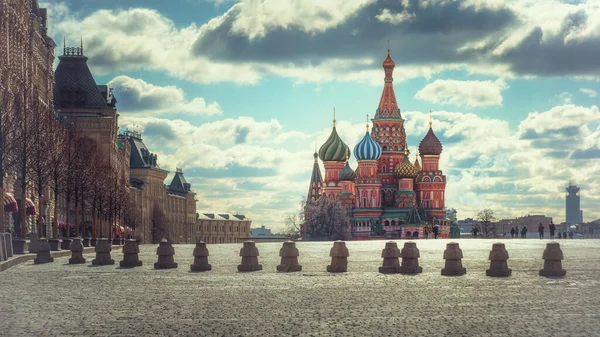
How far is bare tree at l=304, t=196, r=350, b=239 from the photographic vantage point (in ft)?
571

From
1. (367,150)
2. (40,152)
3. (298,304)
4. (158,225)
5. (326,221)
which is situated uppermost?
(367,150)

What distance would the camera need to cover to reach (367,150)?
19750 centimetres

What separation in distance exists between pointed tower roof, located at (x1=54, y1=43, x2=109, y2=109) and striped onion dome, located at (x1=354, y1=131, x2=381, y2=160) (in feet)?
265

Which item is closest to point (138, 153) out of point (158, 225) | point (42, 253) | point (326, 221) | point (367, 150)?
point (158, 225)

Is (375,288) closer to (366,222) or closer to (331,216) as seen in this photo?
(331,216)

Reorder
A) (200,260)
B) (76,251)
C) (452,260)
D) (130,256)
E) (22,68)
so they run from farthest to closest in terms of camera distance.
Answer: (22,68) < (76,251) < (130,256) < (200,260) < (452,260)

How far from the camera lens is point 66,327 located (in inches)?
629

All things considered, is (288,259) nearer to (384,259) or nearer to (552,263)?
(384,259)

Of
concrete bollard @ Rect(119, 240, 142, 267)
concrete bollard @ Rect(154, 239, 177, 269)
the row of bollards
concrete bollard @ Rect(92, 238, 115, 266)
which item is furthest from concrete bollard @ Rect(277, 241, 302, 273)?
concrete bollard @ Rect(92, 238, 115, 266)

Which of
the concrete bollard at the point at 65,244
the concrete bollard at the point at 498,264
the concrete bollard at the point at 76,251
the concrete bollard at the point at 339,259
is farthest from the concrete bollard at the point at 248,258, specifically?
the concrete bollard at the point at 65,244

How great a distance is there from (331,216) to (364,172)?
72.3ft

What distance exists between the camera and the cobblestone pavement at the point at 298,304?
15.7m

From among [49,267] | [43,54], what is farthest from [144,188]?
[49,267]

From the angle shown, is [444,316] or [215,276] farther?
[215,276]
